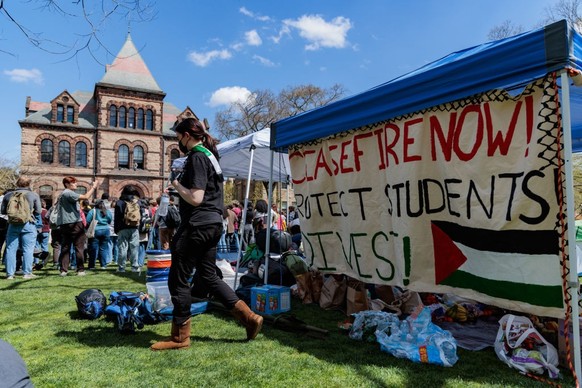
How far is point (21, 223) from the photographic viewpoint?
648 centimetres

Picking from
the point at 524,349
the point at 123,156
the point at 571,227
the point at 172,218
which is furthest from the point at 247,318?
the point at 123,156

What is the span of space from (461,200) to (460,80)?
3.15 feet

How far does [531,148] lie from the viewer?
2725mm

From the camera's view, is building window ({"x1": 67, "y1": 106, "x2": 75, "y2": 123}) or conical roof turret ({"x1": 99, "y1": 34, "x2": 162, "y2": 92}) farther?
conical roof turret ({"x1": 99, "y1": 34, "x2": 162, "y2": 92})

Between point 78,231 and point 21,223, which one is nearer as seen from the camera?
point 21,223

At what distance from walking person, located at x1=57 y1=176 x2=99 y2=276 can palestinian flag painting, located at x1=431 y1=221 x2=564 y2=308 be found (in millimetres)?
5879

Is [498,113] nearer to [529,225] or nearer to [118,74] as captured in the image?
[529,225]

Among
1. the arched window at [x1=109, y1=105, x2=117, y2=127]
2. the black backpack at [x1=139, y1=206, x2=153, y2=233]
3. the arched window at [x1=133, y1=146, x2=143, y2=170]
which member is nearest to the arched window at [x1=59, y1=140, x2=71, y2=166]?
the arched window at [x1=109, y1=105, x2=117, y2=127]

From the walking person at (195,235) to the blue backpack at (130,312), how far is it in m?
0.62

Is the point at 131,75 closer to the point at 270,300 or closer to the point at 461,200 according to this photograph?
the point at 270,300

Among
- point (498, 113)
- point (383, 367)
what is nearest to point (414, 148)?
point (498, 113)

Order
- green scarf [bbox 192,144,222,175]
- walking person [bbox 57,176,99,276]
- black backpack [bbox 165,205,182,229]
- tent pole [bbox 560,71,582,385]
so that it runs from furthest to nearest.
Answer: black backpack [bbox 165,205,182,229], walking person [bbox 57,176,99,276], green scarf [bbox 192,144,222,175], tent pole [bbox 560,71,582,385]

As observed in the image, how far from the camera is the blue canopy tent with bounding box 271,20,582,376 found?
241 centimetres

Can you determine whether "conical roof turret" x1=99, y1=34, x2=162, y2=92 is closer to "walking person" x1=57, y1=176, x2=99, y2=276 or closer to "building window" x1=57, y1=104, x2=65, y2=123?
"building window" x1=57, y1=104, x2=65, y2=123
